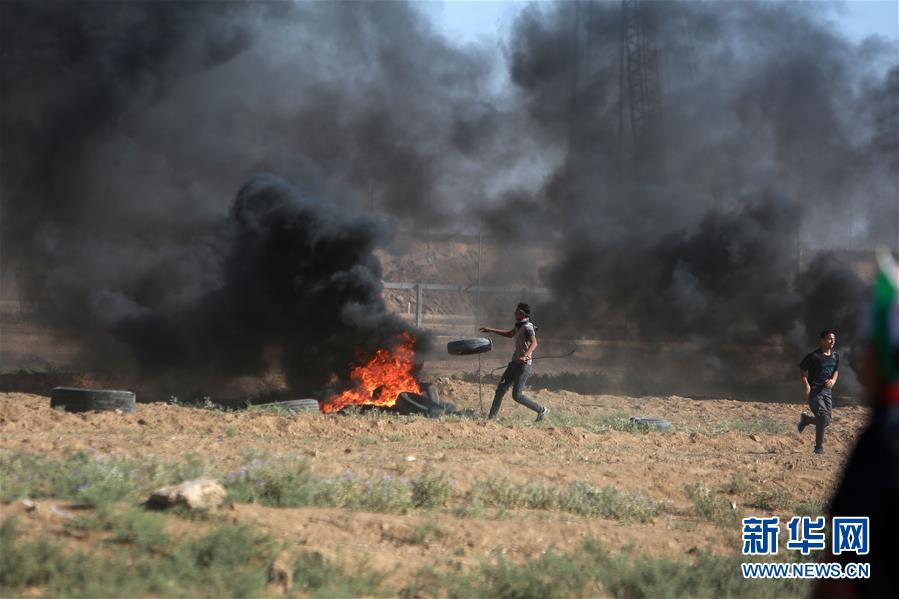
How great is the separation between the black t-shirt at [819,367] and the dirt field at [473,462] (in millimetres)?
1031

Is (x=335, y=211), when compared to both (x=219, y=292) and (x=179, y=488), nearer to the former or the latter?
(x=219, y=292)

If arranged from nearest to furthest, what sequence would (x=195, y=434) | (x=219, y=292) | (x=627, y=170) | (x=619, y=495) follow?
(x=619, y=495), (x=195, y=434), (x=219, y=292), (x=627, y=170)

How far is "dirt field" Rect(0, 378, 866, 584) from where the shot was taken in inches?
259

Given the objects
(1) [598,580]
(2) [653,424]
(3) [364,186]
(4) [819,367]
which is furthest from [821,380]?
(3) [364,186]

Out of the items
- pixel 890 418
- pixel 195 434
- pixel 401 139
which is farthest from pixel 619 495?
pixel 401 139

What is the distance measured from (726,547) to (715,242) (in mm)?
23451

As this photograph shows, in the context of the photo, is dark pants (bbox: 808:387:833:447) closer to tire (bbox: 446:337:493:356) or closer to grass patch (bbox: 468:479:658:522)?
tire (bbox: 446:337:493:356)

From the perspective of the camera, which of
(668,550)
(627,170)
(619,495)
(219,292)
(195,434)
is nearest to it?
(668,550)

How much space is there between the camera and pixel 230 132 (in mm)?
28859

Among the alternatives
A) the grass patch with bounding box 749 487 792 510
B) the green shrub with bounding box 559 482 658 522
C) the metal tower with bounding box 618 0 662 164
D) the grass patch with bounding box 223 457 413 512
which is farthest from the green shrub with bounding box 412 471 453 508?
the metal tower with bounding box 618 0 662 164

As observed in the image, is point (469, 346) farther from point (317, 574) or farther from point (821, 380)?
point (317, 574)

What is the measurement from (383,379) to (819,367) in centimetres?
727

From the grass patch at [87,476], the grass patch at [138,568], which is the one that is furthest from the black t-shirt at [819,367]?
the grass patch at [138,568]

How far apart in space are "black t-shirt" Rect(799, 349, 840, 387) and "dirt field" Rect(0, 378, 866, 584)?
3.38 ft
